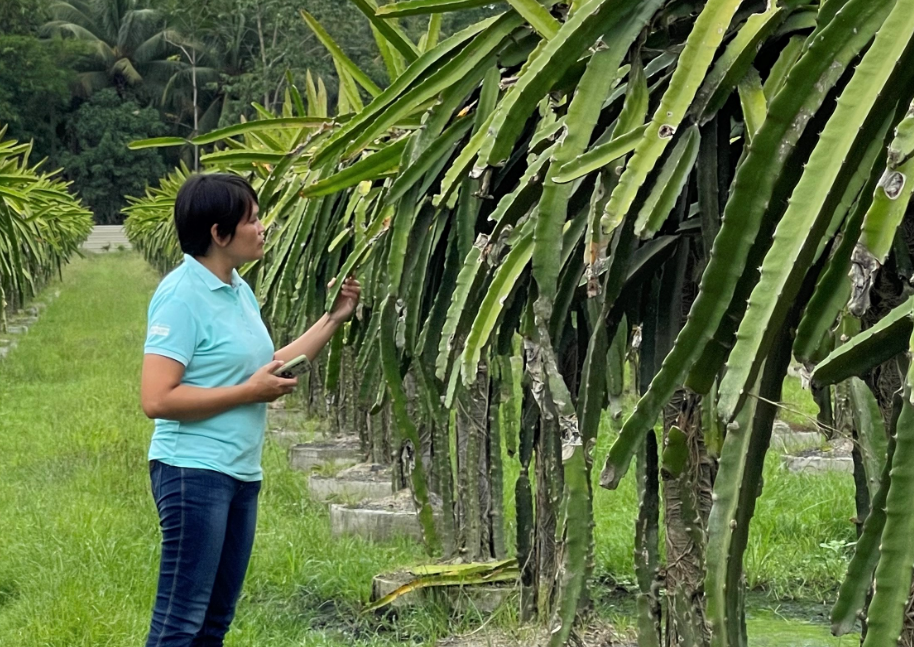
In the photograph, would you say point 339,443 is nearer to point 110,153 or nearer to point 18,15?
point 18,15

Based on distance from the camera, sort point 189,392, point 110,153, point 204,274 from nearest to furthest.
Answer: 1. point 189,392
2. point 204,274
3. point 110,153

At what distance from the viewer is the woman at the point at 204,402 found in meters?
2.62

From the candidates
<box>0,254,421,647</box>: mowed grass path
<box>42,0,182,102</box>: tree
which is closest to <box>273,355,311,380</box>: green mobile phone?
<box>0,254,421,647</box>: mowed grass path

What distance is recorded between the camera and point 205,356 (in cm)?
268

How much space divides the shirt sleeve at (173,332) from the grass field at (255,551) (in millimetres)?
1347

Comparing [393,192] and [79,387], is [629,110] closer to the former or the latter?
[393,192]

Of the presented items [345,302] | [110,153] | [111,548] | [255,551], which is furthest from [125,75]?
[345,302]

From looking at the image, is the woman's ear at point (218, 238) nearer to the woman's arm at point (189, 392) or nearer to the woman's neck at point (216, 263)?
the woman's neck at point (216, 263)

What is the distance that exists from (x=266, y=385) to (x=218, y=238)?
0.35 m

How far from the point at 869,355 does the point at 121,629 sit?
3.02m

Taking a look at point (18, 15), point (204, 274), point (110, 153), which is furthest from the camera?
point (110, 153)

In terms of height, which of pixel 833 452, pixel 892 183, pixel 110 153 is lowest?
pixel 833 452

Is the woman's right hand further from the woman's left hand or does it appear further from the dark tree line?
the dark tree line

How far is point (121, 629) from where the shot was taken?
148 inches
